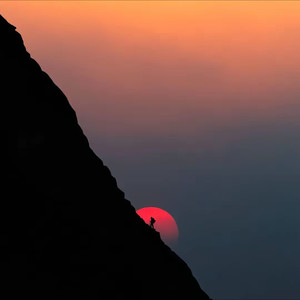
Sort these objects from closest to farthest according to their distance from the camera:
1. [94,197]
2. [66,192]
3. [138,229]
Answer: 1. [66,192]
2. [94,197]
3. [138,229]

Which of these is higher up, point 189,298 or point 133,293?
point 189,298

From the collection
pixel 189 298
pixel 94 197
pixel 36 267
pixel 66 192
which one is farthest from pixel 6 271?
pixel 189 298

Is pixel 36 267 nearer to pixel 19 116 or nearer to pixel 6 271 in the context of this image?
pixel 6 271

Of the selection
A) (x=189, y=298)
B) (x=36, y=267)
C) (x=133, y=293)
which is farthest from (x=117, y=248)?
(x=189, y=298)

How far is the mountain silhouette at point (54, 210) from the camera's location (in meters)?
26.1

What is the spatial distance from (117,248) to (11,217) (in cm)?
629

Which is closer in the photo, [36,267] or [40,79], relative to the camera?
[36,267]

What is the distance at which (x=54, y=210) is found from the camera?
2791cm

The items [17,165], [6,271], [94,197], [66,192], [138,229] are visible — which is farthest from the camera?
[138,229]

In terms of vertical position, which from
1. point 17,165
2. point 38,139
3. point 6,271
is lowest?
point 6,271

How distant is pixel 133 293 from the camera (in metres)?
30.7

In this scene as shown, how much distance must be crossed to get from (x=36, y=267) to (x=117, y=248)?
5662 mm

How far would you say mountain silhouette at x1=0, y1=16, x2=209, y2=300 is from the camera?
26.1 metres

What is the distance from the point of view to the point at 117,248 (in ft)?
101
